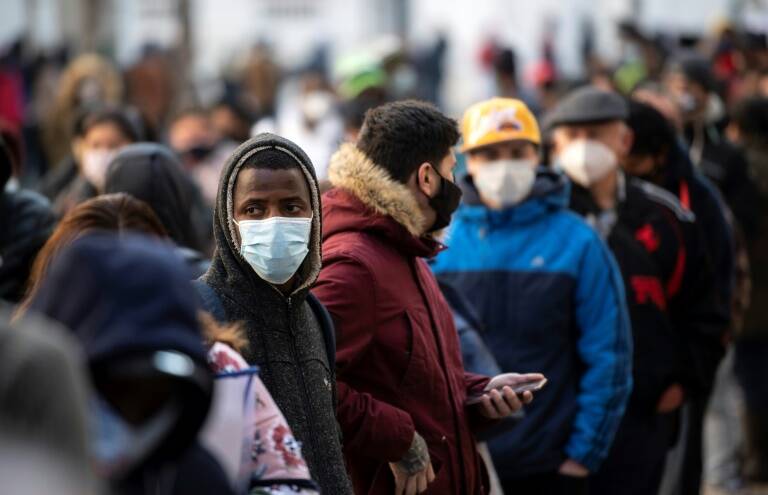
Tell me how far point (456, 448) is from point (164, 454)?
2.49m

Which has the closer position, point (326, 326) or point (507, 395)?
point (326, 326)

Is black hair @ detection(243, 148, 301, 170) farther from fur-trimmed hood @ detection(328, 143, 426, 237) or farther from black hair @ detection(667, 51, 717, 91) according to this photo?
black hair @ detection(667, 51, 717, 91)

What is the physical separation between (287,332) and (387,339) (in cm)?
73

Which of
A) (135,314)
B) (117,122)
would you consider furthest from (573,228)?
(135,314)

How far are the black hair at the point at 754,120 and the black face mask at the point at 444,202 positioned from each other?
5264mm

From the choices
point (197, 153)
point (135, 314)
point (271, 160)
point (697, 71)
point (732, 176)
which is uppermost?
point (135, 314)

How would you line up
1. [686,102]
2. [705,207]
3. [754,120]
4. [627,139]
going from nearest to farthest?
[627,139]
[705,207]
[754,120]
[686,102]

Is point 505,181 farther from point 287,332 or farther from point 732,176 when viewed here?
point 732,176

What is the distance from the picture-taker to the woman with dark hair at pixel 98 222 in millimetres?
4453

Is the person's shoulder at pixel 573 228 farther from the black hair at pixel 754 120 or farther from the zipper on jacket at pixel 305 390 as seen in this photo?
the black hair at pixel 754 120

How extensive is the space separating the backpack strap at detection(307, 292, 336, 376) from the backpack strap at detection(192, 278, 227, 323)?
0.33 metres

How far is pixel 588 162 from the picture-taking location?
7254mm

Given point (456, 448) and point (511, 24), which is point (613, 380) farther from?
point (511, 24)

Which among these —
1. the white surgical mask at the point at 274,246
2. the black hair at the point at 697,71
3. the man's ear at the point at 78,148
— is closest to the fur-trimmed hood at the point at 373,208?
the white surgical mask at the point at 274,246
